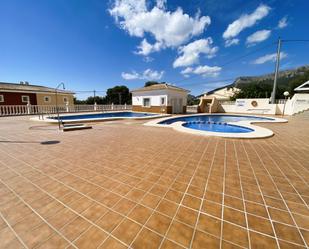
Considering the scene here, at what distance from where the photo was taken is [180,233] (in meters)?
1.42

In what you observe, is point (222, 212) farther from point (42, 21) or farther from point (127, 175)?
point (42, 21)

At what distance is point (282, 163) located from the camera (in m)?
3.19

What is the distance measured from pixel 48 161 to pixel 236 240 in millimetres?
3872

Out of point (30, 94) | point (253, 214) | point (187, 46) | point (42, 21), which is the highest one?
point (187, 46)

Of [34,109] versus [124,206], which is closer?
[124,206]

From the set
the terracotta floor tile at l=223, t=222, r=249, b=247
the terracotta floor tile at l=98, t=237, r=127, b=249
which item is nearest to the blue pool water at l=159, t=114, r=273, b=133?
the terracotta floor tile at l=223, t=222, r=249, b=247

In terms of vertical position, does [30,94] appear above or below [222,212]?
above

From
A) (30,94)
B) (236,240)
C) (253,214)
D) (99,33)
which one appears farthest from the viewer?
(30,94)

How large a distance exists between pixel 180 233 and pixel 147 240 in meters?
0.35

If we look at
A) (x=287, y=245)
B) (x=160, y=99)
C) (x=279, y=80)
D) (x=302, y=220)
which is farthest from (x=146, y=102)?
(x=279, y=80)

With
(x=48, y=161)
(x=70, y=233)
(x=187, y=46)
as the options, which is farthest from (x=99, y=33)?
(x=70, y=233)

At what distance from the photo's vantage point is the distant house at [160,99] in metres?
16.2

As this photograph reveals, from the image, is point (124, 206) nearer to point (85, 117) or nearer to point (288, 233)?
point (288, 233)

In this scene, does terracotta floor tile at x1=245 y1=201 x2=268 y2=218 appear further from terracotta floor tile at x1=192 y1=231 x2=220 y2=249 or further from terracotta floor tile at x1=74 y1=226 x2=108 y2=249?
terracotta floor tile at x1=74 y1=226 x2=108 y2=249
